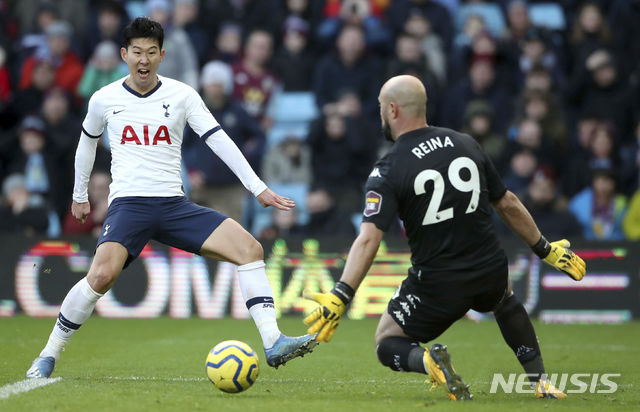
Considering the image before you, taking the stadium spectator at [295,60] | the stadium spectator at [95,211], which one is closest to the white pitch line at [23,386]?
the stadium spectator at [95,211]

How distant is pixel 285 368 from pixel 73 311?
1934 millimetres

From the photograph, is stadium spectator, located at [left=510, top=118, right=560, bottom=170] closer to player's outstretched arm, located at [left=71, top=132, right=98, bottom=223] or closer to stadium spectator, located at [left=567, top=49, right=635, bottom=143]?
stadium spectator, located at [left=567, top=49, right=635, bottom=143]

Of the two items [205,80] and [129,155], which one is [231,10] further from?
[129,155]

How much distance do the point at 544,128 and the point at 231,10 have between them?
557cm

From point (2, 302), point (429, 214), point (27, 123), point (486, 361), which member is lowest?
point (2, 302)

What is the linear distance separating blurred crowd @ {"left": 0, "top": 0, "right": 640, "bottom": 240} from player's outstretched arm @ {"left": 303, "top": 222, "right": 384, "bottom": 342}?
7335 mm

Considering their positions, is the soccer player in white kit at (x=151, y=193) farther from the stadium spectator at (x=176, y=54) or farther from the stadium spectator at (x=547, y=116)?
the stadium spectator at (x=547, y=116)

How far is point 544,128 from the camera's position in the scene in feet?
48.9

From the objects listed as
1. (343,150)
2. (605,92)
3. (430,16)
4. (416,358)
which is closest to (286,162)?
(343,150)

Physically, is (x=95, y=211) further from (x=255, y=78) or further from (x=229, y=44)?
(x=229, y=44)

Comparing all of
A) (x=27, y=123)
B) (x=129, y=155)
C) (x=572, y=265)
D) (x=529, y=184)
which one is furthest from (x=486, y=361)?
(x=27, y=123)

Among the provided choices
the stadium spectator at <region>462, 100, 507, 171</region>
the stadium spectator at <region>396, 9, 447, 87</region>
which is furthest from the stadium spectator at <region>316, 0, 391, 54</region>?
the stadium spectator at <region>462, 100, 507, 171</region>

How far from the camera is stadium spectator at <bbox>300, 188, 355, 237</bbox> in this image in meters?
14.1

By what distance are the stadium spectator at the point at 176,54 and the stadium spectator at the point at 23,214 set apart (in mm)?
2641
